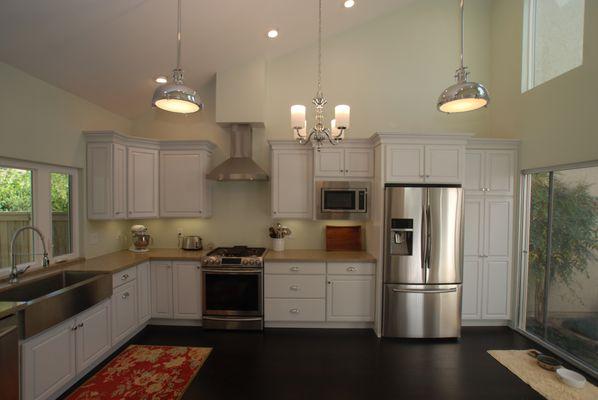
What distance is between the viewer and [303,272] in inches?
134

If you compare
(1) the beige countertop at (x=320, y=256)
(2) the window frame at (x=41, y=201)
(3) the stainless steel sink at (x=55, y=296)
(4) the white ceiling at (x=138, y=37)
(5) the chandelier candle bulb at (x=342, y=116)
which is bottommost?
(3) the stainless steel sink at (x=55, y=296)

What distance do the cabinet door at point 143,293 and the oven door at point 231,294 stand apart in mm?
723

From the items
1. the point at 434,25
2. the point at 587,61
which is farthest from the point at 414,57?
the point at 587,61

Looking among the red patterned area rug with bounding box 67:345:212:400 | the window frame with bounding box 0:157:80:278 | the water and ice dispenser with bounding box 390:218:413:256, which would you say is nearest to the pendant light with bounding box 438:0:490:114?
the water and ice dispenser with bounding box 390:218:413:256

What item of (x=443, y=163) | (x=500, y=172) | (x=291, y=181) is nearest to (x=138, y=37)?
(x=291, y=181)

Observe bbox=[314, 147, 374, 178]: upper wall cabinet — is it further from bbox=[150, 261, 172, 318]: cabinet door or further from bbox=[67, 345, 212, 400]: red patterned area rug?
bbox=[67, 345, 212, 400]: red patterned area rug

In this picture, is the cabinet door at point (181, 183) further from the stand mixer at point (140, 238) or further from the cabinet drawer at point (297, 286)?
the cabinet drawer at point (297, 286)

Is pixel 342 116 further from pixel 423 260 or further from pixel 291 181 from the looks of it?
pixel 423 260

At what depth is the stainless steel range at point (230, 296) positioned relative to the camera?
338cm

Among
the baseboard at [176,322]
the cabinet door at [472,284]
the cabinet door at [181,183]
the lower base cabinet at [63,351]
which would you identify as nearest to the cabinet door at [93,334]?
the lower base cabinet at [63,351]

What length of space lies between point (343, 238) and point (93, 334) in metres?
3.03

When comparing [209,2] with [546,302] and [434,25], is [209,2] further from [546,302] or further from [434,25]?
[546,302]

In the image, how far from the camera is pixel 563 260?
2990 millimetres

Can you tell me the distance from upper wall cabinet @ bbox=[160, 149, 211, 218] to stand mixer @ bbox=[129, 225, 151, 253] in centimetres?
33
